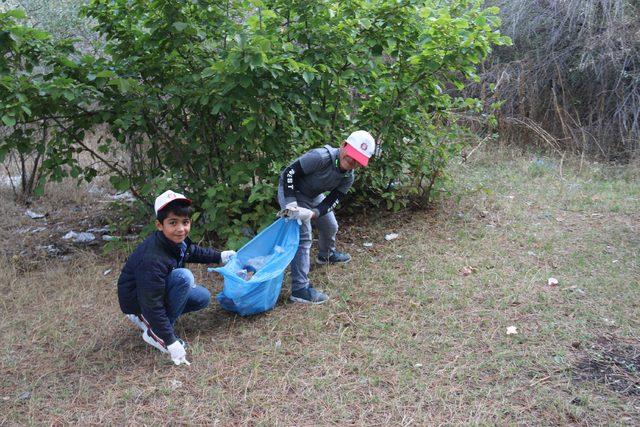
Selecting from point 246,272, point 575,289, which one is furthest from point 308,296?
point 575,289

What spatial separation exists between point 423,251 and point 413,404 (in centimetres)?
210

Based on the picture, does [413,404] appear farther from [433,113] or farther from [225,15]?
[433,113]

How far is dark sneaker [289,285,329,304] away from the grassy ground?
9cm

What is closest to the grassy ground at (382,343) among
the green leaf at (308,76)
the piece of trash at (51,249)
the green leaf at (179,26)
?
the piece of trash at (51,249)

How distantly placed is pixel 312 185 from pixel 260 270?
789 mm

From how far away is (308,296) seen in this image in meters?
3.90

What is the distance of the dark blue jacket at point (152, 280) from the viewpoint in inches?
121

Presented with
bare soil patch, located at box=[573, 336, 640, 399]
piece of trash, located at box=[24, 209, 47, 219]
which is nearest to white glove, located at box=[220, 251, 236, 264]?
bare soil patch, located at box=[573, 336, 640, 399]

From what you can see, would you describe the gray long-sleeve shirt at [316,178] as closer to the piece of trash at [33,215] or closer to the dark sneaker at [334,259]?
the dark sneaker at [334,259]

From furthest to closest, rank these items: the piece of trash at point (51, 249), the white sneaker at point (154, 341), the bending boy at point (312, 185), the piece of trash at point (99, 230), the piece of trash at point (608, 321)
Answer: the piece of trash at point (99, 230)
the piece of trash at point (51, 249)
the bending boy at point (312, 185)
the piece of trash at point (608, 321)
the white sneaker at point (154, 341)

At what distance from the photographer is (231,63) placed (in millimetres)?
3812

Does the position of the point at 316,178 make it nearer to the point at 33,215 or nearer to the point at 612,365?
the point at 612,365

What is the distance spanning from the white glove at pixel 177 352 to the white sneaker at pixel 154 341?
99 millimetres

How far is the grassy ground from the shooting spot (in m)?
2.75
